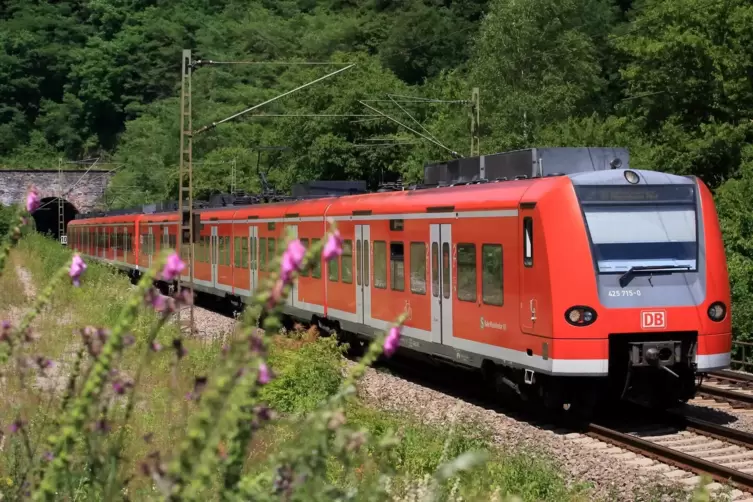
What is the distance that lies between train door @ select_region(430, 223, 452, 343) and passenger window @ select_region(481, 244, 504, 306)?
1.09 meters

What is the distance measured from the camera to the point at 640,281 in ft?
38.1

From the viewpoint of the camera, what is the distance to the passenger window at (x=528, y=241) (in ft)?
39.1

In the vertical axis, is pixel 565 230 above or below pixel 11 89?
below

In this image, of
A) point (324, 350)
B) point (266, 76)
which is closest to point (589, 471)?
point (324, 350)

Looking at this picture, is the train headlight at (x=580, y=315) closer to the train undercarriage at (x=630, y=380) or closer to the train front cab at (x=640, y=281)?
the train front cab at (x=640, y=281)

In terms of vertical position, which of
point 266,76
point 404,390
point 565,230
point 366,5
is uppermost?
point 366,5

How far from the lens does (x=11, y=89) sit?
385 feet

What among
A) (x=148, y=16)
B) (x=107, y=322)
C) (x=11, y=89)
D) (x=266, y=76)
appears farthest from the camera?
(x=148, y=16)

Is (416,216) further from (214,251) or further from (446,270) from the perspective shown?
(214,251)

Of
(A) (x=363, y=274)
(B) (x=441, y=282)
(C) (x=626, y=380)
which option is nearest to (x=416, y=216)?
(B) (x=441, y=282)

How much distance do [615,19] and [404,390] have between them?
184 feet

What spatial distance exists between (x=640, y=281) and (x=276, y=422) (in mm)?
8487

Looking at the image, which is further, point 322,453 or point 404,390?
point 404,390

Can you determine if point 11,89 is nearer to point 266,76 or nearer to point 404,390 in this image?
point 266,76
